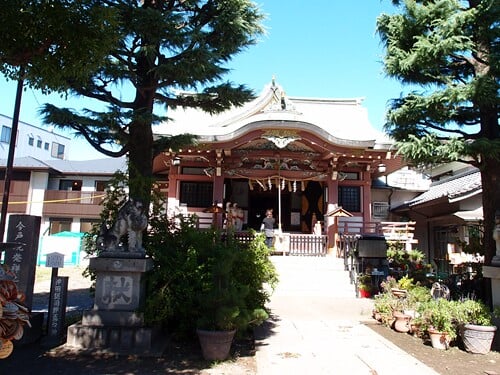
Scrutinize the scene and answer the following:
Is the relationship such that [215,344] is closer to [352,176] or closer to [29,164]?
[352,176]

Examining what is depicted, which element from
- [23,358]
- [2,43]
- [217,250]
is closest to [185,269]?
[217,250]

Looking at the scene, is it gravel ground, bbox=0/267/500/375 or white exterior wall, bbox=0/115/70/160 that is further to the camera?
white exterior wall, bbox=0/115/70/160

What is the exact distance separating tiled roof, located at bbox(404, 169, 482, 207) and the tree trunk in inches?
251

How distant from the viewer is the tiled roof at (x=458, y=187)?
45.0 ft

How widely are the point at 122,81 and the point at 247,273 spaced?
4.22 m

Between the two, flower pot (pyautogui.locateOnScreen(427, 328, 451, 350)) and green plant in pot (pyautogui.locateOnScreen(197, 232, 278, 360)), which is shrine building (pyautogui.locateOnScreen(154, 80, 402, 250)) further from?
flower pot (pyautogui.locateOnScreen(427, 328, 451, 350))

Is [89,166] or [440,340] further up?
[89,166]

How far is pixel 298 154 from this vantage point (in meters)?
16.2

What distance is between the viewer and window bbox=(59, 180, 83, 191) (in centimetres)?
2917

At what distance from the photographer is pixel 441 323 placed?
6438 mm

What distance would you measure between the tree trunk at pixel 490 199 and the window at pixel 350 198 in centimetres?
932

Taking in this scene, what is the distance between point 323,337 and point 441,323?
1970 mm

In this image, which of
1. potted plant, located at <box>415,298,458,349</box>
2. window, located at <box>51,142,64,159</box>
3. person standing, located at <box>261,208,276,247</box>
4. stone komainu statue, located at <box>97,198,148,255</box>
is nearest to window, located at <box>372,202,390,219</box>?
person standing, located at <box>261,208,276,247</box>

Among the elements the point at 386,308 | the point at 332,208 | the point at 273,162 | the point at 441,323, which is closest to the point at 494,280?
the point at 441,323
